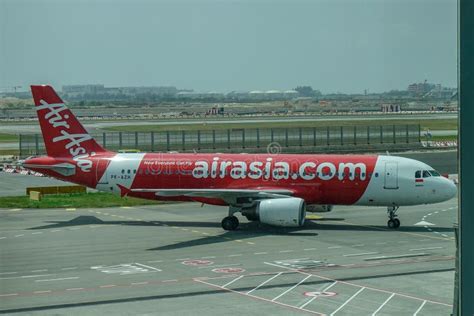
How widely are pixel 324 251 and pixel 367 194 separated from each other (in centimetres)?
860

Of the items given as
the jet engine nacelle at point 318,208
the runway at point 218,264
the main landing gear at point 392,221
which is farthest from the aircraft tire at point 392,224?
the jet engine nacelle at point 318,208

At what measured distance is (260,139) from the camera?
112 m

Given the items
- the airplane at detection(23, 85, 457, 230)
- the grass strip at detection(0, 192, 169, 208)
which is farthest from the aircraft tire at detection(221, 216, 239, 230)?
the grass strip at detection(0, 192, 169, 208)

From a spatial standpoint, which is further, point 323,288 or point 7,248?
point 7,248

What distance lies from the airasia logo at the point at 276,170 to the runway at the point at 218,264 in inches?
127

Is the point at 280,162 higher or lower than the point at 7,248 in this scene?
higher

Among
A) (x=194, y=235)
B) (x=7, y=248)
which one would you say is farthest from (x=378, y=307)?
(x=7, y=248)

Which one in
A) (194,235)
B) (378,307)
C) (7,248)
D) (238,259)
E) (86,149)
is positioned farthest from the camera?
(86,149)

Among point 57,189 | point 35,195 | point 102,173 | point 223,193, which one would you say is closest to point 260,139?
point 57,189

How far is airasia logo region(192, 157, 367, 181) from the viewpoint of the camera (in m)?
48.2

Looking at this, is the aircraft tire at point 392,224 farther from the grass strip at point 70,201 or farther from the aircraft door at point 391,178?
the grass strip at point 70,201

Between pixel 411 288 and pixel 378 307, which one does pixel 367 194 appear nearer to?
pixel 411 288

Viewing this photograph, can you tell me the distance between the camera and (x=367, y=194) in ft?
157

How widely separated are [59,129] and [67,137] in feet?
2.60
